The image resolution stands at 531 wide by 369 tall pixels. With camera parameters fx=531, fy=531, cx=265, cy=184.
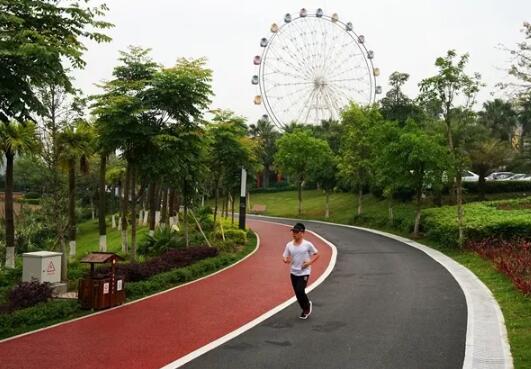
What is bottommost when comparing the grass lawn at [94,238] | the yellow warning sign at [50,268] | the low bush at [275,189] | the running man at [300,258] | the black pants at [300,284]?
the grass lawn at [94,238]

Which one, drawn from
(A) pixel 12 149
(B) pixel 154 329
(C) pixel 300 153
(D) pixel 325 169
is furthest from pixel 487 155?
(B) pixel 154 329

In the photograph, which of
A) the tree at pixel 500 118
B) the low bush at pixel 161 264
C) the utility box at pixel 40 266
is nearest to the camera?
the utility box at pixel 40 266

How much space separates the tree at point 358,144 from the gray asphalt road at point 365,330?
2219 centimetres

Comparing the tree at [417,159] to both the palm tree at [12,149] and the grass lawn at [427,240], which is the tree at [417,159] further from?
the palm tree at [12,149]

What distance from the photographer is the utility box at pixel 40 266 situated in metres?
13.6

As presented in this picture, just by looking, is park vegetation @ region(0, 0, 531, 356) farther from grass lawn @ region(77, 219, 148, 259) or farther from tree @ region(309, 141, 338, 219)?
tree @ region(309, 141, 338, 219)

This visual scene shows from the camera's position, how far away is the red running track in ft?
28.0

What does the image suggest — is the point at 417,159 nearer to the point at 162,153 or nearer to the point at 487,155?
the point at 487,155

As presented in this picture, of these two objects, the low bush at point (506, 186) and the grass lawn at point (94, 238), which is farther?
the low bush at point (506, 186)

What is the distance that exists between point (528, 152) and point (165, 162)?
85.2 ft

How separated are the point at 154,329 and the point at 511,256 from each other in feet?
40.8

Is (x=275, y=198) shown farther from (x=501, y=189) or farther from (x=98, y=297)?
(x=98, y=297)

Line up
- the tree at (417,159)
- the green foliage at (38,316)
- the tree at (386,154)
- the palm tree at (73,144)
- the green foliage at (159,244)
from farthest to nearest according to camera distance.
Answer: the tree at (386,154) → the tree at (417,159) → the green foliage at (159,244) → the palm tree at (73,144) → the green foliage at (38,316)

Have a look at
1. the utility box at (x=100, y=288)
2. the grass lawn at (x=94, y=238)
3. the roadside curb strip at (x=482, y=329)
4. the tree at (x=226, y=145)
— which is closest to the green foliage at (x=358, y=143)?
the tree at (x=226, y=145)
